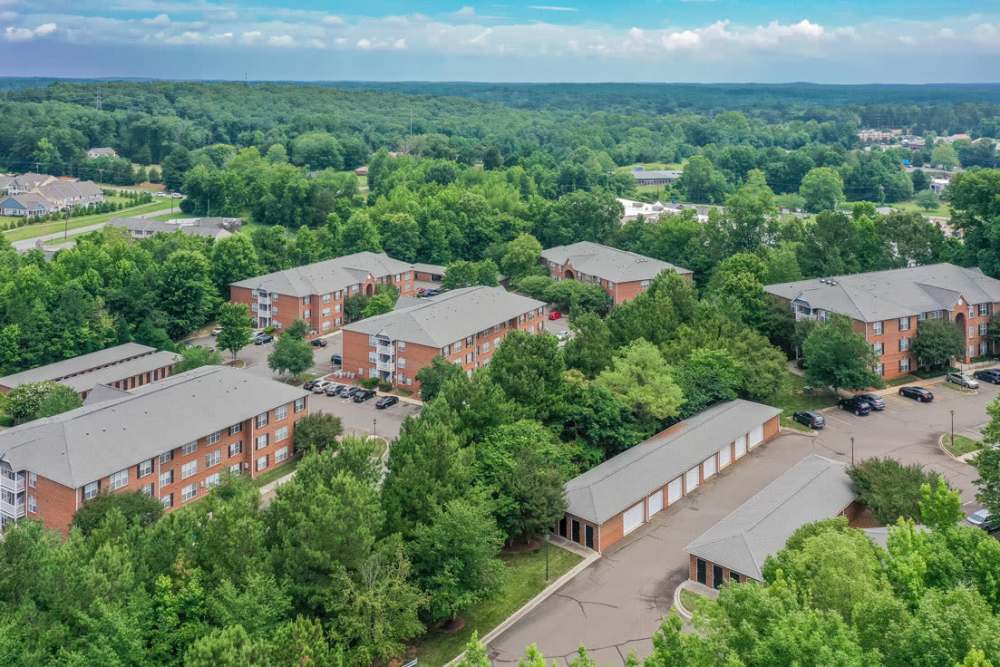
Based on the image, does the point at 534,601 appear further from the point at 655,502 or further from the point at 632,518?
the point at 655,502

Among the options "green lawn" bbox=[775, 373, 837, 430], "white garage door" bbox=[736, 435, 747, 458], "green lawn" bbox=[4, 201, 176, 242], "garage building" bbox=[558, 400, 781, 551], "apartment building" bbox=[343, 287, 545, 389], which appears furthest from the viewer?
"green lawn" bbox=[4, 201, 176, 242]

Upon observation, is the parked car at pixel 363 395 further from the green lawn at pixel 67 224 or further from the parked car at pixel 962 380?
the green lawn at pixel 67 224

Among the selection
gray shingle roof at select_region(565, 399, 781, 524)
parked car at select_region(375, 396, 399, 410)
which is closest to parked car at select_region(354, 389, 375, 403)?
→ parked car at select_region(375, 396, 399, 410)

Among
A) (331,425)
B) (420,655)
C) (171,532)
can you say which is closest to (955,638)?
(420,655)

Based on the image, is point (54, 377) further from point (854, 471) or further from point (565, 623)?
point (854, 471)

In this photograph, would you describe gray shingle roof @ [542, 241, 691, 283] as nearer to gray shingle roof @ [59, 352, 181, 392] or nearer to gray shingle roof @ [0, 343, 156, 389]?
gray shingle roof @ [59, 352, 181, 392]

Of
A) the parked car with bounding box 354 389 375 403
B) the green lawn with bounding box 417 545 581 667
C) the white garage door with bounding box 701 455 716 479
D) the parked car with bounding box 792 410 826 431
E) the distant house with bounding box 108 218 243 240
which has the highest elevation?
the distant house with bounding box 108 218 243 240

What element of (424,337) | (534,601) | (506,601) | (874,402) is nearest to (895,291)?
(874,402)
